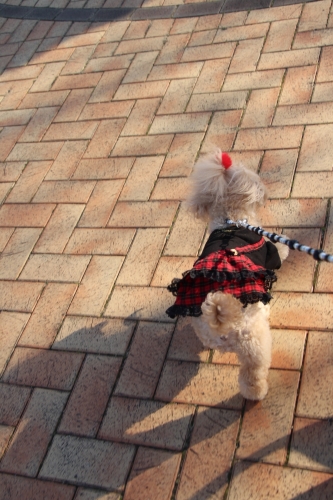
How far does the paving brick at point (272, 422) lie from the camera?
91.0 inches

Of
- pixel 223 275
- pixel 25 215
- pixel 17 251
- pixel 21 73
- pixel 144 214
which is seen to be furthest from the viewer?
pixel 21 73

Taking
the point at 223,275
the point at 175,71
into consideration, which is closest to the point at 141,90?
the point at 175,71

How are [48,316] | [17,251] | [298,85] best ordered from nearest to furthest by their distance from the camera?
[48,316]
[17,251]
[298,85]

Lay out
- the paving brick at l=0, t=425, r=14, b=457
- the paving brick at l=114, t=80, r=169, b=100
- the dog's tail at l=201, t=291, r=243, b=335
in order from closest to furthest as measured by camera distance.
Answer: the dog's tail at l=201, t=291, r=243, b=335 → the paving brick at l=0, t=425, r=14, b=457 → the paving brick at l=114, t=80, r=169, b=100

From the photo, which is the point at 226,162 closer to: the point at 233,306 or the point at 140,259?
the point at 233,306

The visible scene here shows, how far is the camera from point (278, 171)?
11.7 feet

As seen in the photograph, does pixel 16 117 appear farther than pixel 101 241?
Yes

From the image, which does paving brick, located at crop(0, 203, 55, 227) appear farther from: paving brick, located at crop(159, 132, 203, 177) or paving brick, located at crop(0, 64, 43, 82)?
paving brick, located at crop(0, 64, 43, 82)

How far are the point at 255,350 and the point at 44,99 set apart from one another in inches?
152

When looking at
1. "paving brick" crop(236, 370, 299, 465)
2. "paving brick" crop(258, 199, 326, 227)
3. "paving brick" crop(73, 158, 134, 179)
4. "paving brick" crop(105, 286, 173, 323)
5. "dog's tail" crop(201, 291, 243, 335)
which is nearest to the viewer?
"dog's tail" crop(201, 291, 243, 335)

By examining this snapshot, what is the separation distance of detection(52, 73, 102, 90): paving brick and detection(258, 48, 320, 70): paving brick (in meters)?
1.71

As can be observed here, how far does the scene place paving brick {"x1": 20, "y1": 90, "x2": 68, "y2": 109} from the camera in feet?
16.5

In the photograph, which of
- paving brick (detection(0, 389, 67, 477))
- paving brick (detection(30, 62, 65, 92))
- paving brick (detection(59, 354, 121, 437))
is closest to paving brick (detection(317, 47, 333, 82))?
paving brick (detection(30, 62, 65, 92))

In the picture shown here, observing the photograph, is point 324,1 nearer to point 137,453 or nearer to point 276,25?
point 276,25
